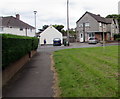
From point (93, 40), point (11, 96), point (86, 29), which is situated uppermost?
point (86, 29)

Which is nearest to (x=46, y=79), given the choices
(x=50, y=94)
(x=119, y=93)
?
(x=50, y=94)

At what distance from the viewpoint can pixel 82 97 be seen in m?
4.99

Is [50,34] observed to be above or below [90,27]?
below

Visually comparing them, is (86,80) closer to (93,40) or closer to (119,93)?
(119,93)

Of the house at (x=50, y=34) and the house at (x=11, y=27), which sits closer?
the house at (x=11, y=27)

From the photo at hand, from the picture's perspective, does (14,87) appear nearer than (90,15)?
Yes

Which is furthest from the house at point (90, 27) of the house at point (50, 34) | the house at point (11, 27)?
the house at point (11, 27)

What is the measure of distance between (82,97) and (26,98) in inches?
68.7

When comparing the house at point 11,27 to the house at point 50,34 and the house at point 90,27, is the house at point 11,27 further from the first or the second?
the house at point 90,27

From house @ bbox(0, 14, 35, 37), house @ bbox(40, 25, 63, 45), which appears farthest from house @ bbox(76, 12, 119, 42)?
house @ bbox(0, 14, 35, 37)

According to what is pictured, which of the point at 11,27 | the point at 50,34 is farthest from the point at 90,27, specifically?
the point at 11,27

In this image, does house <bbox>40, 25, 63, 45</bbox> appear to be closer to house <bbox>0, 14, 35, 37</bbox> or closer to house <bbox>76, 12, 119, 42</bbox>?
house <bbox>0, 14, 35, 37</bbox>

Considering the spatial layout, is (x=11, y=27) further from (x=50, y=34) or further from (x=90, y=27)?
(x=90, y=27)

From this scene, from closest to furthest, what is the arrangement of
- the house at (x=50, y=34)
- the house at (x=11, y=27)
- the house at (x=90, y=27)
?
1. the house at (x=11, y=27)
2. the house at (x=90, y=27)
3. the house at (x=50, y=34)
